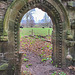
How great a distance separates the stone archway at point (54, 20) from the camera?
3.39m

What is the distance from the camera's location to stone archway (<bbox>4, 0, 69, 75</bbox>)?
3.39 m

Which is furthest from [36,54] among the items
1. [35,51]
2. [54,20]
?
[54,20]

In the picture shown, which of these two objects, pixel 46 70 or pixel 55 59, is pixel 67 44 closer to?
pixel 55 59

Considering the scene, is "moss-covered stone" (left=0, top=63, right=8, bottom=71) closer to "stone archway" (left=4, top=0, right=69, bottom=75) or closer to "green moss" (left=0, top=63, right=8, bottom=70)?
"green moss" (left=0, top=63, right=8, bottom=70)

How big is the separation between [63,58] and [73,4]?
2495mm

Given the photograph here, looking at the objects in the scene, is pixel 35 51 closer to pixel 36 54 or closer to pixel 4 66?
pixel 36 54

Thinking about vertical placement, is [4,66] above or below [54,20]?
below

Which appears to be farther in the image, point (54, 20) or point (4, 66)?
point (54, 20)

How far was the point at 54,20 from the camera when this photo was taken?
14.2ft

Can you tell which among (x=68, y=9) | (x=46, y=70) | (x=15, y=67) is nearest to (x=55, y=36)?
(x=68, y=9)

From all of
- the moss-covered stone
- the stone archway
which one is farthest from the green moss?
the stone archway

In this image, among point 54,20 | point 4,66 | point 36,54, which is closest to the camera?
point 4,66

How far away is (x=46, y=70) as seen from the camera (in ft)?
14.5

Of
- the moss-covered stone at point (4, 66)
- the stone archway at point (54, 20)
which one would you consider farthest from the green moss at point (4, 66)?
the stone archway at point (54, 20)
